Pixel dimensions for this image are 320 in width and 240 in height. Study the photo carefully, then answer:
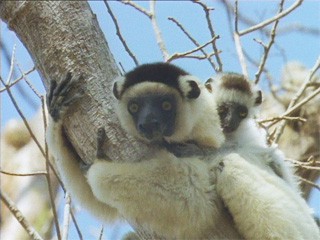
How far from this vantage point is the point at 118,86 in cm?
441

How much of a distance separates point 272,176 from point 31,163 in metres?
6.36

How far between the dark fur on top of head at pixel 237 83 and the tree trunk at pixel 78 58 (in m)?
2.84

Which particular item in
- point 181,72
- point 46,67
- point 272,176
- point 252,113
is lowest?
point 252,113

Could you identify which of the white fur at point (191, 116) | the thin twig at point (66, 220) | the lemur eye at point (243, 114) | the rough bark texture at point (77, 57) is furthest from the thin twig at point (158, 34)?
the rough bark texture at point (77, 57)

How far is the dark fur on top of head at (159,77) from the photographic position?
15.5 ft

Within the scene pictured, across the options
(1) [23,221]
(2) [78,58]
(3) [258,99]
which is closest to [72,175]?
(1) [23,221]

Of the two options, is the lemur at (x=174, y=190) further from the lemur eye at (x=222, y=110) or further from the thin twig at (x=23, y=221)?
the lemur eye at (x=222, y=110)

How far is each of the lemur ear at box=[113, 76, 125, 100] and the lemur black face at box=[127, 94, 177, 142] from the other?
215 mm

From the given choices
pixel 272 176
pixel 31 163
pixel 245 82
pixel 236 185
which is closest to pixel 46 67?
pixel 236 185

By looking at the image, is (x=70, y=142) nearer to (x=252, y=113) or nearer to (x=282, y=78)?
(x=252, y=113)

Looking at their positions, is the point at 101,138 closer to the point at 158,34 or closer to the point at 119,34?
the point at 119,34

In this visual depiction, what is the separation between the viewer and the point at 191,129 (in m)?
4.67

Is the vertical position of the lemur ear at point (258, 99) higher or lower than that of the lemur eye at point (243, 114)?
lower

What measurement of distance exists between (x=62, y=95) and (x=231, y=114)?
2.74 metres
